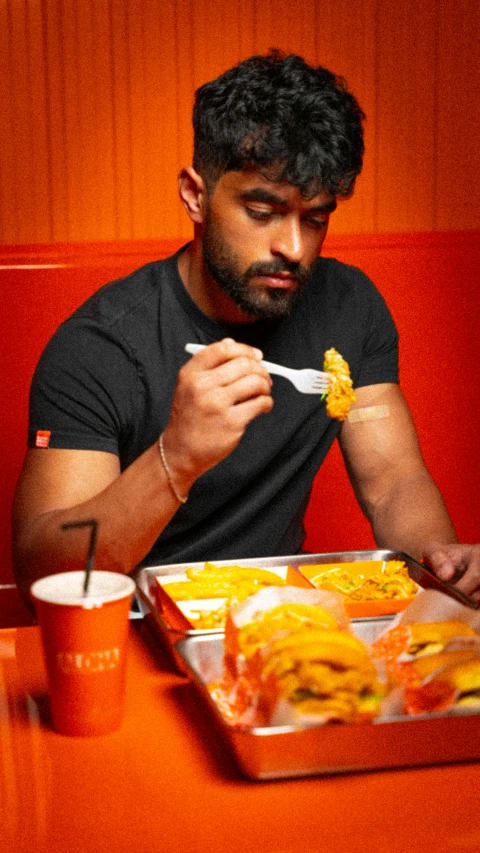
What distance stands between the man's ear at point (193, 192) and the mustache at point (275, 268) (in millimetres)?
185

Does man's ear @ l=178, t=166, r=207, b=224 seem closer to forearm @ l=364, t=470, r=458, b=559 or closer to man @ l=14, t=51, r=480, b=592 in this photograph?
man @ l=14, t=51, r=480, b=592

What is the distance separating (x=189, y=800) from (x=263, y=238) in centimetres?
100

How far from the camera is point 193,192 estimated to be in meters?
1.81

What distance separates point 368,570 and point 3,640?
1.67 feet

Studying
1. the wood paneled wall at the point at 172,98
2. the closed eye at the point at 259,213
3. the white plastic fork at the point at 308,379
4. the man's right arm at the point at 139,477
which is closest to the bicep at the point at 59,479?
the man's right arm at the point at 139,477

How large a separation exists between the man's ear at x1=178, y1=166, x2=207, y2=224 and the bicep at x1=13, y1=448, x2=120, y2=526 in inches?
19.4

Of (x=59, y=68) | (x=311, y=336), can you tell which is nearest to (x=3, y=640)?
(x=311, y=336)

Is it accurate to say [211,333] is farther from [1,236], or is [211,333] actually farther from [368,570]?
[1,236]

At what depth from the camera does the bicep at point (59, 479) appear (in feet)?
5.07

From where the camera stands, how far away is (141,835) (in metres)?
0.85

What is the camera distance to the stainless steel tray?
896mm

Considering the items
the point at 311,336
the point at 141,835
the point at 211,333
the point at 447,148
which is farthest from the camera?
the point at 447,148

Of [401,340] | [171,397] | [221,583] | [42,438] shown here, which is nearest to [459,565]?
[221,583]

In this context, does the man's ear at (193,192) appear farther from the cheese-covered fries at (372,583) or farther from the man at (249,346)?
the cheese-covered fries at (372,583)
